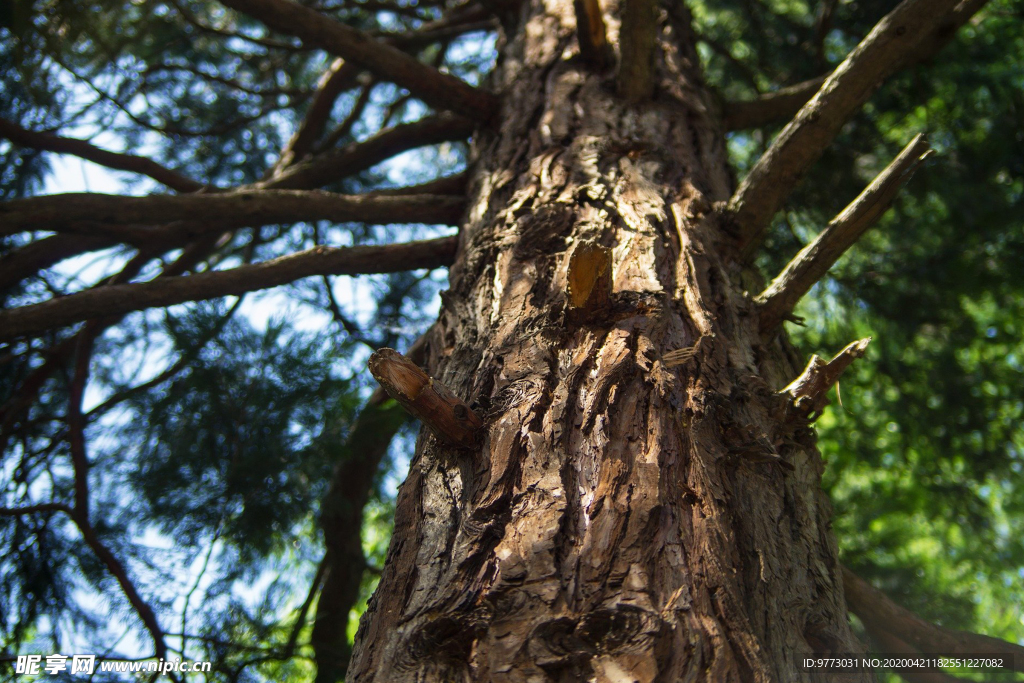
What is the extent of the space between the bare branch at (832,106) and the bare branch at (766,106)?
0.92m

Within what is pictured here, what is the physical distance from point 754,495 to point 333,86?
9.37ft

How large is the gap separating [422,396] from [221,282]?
1.17 m

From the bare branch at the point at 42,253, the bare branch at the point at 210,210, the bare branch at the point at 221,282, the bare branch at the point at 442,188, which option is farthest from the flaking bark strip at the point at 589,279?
the bare branch at the point at 42,253

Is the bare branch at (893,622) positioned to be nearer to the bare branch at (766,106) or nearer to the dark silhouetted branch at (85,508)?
the bare branch at (766,106)

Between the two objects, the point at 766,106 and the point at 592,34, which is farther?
the point at 766,106

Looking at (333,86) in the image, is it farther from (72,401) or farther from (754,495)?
(754,495)

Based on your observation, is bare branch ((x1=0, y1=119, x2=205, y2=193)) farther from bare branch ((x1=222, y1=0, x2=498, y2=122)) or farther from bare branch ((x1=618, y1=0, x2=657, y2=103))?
bare branch ((x1=618, y1=0, x2=657, y2=103))

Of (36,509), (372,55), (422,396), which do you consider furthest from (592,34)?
(36,509)

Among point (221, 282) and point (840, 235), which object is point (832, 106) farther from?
point (221, 282)

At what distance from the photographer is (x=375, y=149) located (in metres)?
2.92

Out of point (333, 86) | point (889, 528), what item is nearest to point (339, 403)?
point (333, 86)

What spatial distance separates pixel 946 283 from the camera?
13.0 ft

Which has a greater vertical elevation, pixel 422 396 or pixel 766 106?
pixel 766 106

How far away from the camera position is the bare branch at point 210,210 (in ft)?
6.92
